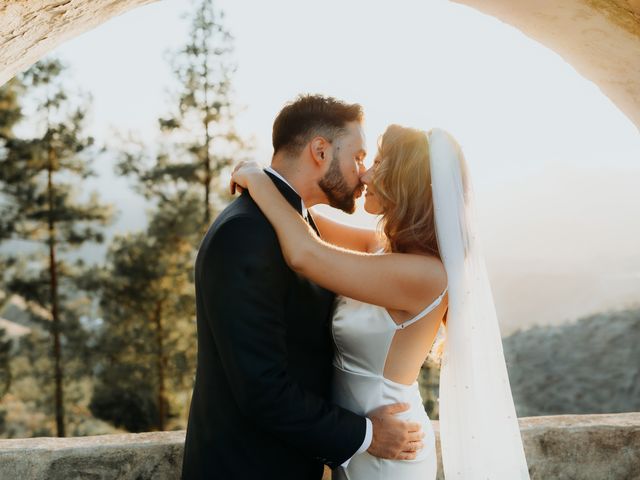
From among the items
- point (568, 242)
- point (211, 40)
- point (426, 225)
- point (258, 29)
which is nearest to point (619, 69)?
point (426, 225)

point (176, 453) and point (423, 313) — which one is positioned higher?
point (423, 313)

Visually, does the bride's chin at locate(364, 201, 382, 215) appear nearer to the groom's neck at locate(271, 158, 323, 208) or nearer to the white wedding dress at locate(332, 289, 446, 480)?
the groom's neck at locate(271, 158, 323, 208)

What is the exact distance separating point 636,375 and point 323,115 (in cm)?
1727

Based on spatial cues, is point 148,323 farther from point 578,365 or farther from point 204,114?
point 578,365

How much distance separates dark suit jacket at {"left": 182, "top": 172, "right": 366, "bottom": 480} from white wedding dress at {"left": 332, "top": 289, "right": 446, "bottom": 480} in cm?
9

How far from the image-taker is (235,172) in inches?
96.3

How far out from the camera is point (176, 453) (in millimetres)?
2678

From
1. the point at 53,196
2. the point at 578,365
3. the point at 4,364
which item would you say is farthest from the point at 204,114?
the point at 578,365

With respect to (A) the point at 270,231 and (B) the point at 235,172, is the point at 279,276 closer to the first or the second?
(A) the point at 270,231

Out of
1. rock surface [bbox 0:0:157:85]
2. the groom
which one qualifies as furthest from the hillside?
rock surface [bbox 0:0:157:85]

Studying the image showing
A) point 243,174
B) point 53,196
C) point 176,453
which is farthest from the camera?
point 53,196

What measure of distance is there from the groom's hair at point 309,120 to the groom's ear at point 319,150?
2 cm

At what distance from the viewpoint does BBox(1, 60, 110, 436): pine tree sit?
15.5 m

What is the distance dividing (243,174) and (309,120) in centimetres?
31
